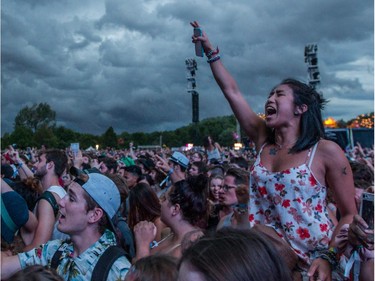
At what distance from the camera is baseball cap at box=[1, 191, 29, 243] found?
3.20m

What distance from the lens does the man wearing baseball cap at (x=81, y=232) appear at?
272 cm

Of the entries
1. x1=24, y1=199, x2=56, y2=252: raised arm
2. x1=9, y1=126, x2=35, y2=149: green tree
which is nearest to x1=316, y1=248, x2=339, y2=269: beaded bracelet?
x1=24, y1=199, x2=56, y2=252: raised arm

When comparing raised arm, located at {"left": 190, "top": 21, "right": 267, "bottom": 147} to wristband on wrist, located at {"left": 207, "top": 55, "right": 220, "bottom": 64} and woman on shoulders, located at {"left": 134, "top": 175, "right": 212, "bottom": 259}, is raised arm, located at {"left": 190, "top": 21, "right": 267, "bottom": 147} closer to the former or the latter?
wristband on wrist, located at {"left": 207, "top": 55, "right": 220, "bottom": 64}

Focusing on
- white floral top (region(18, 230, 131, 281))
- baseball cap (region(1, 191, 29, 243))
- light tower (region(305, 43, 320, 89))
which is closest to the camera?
white floral top (region(18, 230, 131, 281))

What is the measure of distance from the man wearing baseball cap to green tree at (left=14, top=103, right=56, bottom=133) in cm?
6796

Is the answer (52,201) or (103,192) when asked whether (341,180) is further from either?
(52,201)

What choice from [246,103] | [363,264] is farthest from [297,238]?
[246,103]

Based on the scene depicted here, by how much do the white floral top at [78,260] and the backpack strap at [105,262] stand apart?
0.02 metres

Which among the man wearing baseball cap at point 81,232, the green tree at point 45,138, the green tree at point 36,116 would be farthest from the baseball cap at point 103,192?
the green tree at point 36,116

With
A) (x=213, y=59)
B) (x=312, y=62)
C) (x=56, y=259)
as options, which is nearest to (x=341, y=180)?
(x=213, y=59)

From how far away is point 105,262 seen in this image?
2570mm

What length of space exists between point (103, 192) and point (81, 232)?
1.00 ft

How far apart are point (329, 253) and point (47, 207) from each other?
282cm

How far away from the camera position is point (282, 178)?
2502 mm
